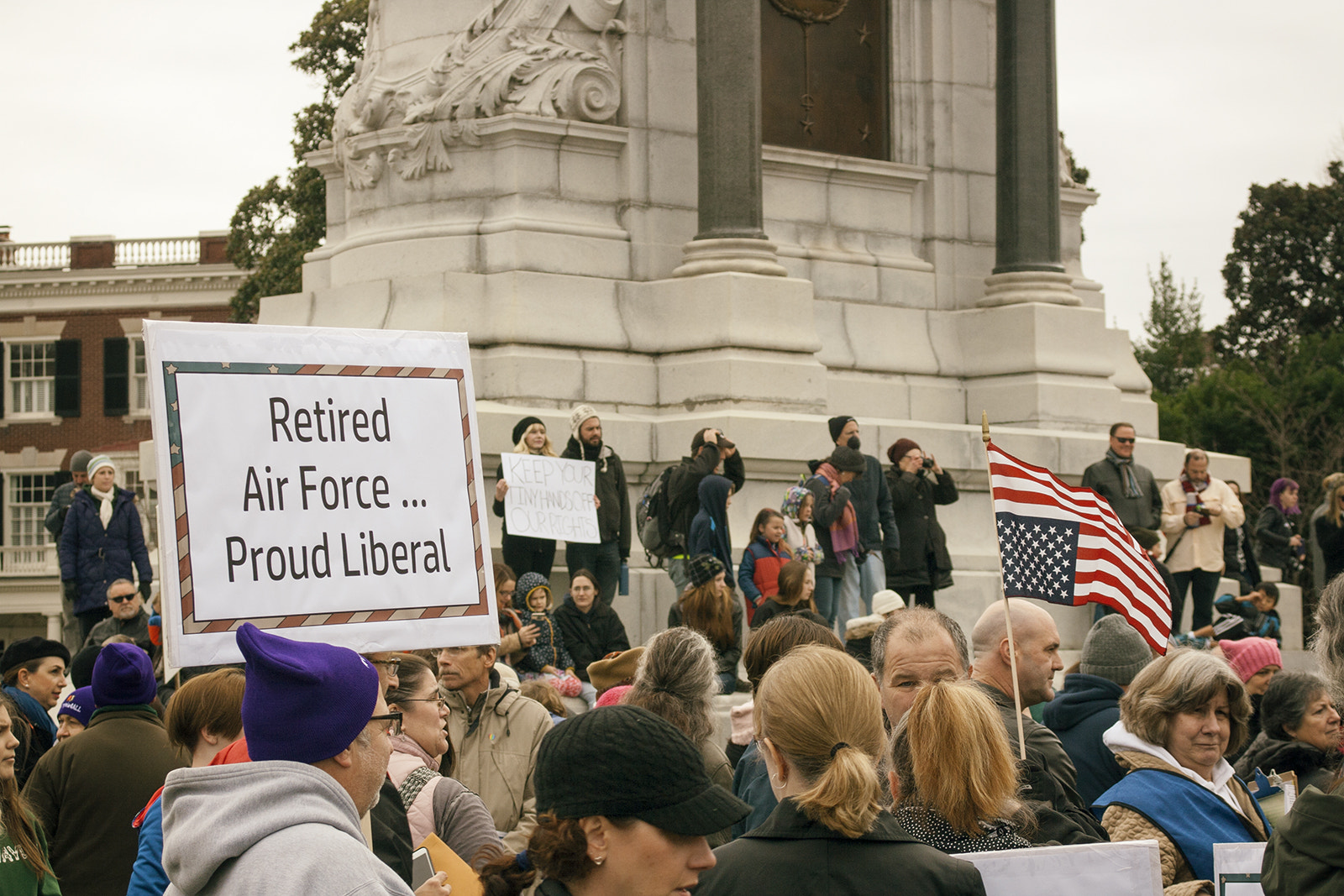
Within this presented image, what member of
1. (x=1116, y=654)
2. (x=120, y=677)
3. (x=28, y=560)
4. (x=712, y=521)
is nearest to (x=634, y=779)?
(x=120, y=677)

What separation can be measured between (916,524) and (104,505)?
20.4 feet

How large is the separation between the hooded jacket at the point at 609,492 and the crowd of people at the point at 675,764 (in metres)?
2.88

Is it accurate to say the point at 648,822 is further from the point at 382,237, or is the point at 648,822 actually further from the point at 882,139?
the point at 882,139

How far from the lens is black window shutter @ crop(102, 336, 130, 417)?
49938mm

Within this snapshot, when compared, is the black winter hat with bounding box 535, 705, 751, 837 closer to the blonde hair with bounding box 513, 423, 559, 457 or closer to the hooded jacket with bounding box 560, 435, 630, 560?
the blonde hair with bounding box 513, 423, 559, 457

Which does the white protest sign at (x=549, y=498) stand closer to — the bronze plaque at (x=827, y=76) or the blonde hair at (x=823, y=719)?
the bronze plaque at (x=827, y=76)

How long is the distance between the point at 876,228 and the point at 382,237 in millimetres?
4861

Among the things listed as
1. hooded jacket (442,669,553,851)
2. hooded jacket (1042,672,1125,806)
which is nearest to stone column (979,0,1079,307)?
hooded jacket (1042,672,1125,806)

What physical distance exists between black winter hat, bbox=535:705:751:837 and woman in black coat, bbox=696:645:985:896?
1.19 ft

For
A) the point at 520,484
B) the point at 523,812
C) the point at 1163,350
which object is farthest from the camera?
the point at 1163,350

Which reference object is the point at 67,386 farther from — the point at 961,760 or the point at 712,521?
the point at 961,760

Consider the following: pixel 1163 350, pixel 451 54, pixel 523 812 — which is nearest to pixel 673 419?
pixel 451 54

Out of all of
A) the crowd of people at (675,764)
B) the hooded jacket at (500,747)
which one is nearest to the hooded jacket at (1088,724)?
the crowd of people at (675,764)

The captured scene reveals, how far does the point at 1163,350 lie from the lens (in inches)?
2354
